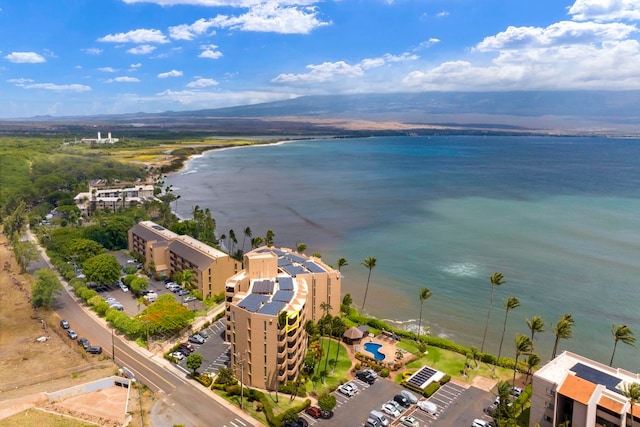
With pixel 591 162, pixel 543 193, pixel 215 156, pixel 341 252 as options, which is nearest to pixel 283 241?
pixel 341 252

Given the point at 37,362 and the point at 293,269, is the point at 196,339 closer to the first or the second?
the point at 293,269

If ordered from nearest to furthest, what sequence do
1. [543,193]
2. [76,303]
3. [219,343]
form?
1. [219,343]
2. [76,303]
3. [543,193]

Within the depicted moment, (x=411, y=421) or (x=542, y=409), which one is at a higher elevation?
(x=542, y=409)

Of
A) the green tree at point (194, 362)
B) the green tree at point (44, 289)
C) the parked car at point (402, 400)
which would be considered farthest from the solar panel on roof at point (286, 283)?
the green tree at point (44, 289)

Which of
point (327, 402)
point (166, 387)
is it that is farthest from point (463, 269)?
point (166, 387)

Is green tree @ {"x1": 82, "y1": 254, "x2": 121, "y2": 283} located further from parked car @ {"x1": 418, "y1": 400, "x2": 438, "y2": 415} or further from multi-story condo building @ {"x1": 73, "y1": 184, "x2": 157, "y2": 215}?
multi-story condo building @ {"x1": 73, "y1": 184, "x2": 157, "y2": 215}

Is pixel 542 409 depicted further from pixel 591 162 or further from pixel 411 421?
pixel 591 162
